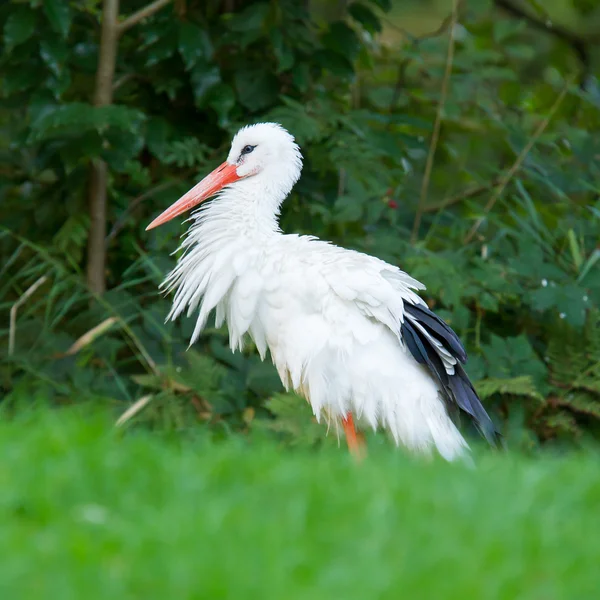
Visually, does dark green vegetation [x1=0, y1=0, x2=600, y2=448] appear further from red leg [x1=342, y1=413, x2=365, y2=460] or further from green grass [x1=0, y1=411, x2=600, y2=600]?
green grass [x1=0, y1=411, x2=600, y2=600]

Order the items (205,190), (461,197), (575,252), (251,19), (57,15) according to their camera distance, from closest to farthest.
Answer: (205,190), (57,15), (251,19), (575,252), (461,197)

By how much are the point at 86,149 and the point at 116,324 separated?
1.12 m

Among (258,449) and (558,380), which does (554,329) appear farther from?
(258,449)

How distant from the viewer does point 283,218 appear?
22.9 feet

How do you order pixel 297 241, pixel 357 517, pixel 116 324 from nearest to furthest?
pixel 357 517
pixel 297 241
pixel 116 324

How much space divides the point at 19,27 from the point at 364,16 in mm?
2085

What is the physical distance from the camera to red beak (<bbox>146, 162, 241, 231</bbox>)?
557 cm

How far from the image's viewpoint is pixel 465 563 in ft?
7.14

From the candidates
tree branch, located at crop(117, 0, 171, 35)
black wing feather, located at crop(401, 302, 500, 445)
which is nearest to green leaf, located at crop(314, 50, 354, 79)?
tree branch, located at crop(117, 0, 171, 35)

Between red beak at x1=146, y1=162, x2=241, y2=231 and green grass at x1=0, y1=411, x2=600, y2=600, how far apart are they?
2.68 meters

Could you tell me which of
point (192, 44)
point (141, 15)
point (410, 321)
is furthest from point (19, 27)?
point (410, 321)

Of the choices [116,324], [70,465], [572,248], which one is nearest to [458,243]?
[572,248]

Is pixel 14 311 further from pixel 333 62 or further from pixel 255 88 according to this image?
pixel 333 62

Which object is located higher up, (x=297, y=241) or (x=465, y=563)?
(x=465, y=563)
